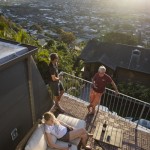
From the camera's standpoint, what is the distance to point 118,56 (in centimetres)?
2508

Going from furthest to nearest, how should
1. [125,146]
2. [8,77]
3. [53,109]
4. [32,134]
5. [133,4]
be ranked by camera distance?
[133,4] < [53,109] < [125,146] < [32,134] < [8,77]

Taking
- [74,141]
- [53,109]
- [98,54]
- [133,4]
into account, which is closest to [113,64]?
[98,54]

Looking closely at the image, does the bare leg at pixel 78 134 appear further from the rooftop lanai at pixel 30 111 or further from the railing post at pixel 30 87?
the railing post at pixel 30 87

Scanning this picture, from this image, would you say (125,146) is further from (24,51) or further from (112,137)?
(24,51)

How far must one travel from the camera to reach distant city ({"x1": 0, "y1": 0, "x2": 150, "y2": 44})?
78.1m

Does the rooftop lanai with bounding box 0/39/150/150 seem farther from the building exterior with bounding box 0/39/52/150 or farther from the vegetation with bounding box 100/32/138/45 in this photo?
the vegetation with bounding box 100/32/138/45

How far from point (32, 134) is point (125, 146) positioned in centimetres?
283

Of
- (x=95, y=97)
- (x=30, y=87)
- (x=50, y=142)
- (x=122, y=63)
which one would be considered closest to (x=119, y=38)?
(x=122, y=63)

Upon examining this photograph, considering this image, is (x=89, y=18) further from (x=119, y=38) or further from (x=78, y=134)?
(x=78, y=134)

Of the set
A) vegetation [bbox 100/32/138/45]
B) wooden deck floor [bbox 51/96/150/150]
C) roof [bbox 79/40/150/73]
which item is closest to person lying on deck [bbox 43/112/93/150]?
wooden deck floor [bbox 51/96/150/150]

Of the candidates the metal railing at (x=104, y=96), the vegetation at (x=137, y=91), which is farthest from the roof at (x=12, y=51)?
the vegetation at (x=137, y=91)

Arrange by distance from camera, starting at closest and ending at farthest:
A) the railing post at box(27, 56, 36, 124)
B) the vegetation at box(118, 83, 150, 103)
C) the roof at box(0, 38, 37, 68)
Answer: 1. the roof at box(0, 38, 37, 68)
2. the railing post at box(27, 56, 36, 124)
3. the vegetation at box(118, 83, 150, 103)

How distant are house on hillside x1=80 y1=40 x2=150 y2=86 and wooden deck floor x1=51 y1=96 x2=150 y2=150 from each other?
16180mm

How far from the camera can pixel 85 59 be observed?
2428 cm
